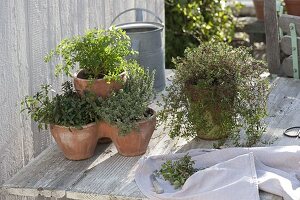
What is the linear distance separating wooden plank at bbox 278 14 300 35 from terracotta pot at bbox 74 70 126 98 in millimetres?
1685

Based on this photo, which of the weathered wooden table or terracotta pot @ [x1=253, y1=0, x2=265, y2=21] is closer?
the weathered wooden table

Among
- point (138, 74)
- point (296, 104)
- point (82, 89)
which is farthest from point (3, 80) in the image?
point (296, 104)

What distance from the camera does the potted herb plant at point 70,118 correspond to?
3.12 m

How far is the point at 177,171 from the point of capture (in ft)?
9.84

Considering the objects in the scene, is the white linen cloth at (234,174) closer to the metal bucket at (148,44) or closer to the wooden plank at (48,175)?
the wooden plank at (48,175)

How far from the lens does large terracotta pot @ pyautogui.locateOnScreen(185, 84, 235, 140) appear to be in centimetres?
330

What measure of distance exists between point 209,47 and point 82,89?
2.13 ft

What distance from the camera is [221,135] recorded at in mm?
3424

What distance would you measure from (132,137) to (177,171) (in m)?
0.30

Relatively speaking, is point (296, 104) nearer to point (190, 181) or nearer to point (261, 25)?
point (190, 181)

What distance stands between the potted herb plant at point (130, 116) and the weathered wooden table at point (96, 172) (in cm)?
8

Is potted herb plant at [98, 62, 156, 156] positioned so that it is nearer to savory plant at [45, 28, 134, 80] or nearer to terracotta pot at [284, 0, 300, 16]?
savory plant at [45, 28, 134, 80]

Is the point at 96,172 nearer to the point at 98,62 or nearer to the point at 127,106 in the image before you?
the point at 127,106

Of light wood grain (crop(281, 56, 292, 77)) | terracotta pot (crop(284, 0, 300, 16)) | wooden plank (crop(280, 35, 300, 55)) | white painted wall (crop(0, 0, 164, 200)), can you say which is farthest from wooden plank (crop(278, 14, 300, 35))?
white painted wall (crop(0, 0, 164, 200))
